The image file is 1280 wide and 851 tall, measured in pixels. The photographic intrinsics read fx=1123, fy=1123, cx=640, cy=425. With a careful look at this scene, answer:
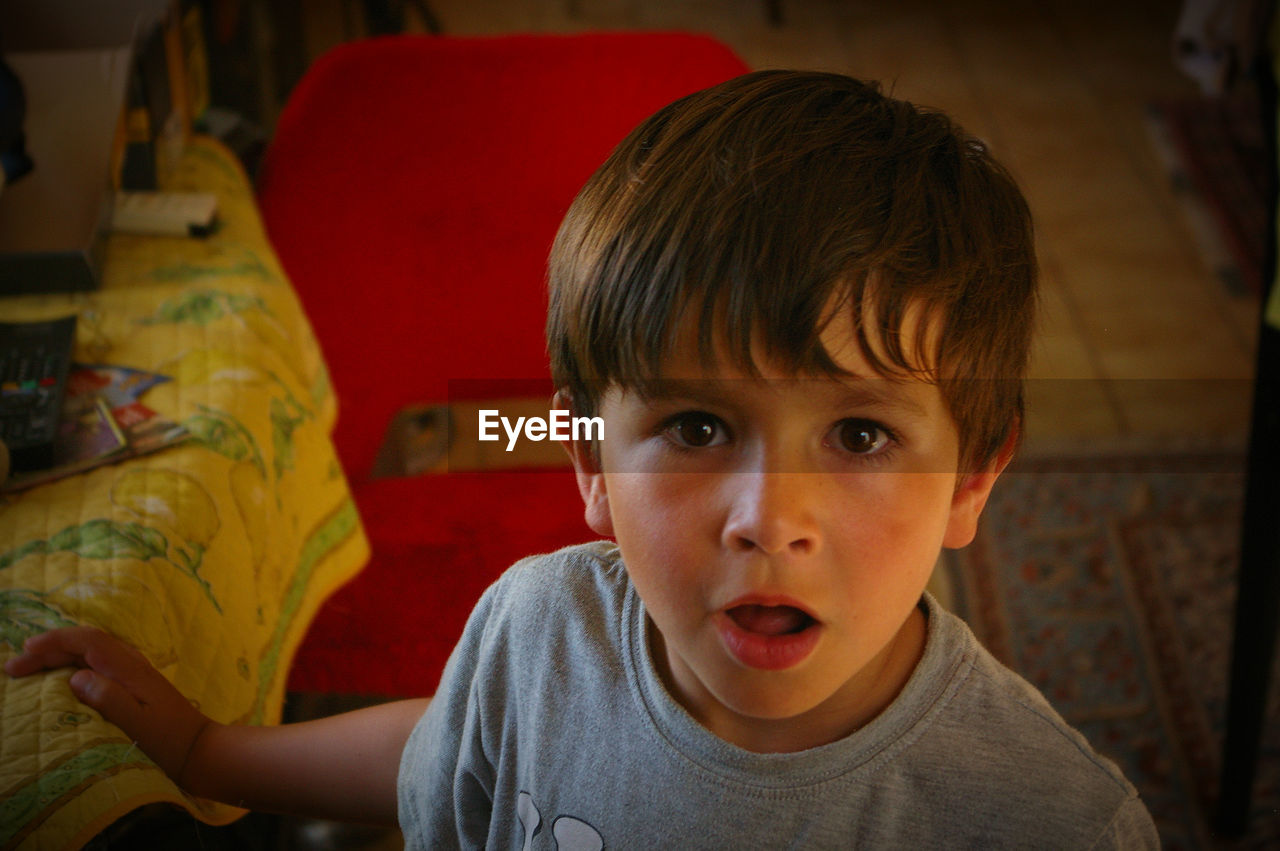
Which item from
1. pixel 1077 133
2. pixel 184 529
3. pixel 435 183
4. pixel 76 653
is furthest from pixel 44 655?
pixel 1077 133

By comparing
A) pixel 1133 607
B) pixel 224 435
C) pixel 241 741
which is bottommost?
pixel 1133 607

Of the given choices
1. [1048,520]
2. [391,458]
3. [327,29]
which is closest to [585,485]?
[391,458]

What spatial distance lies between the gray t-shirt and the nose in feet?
0.41

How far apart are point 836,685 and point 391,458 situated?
1.31 ft

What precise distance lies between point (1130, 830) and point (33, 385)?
0.73m

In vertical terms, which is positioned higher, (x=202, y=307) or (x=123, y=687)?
(x=202, y=307)

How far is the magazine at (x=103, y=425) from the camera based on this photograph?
74cm

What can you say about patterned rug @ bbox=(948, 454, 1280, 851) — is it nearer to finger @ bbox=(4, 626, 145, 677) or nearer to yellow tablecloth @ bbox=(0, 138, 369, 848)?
yellow tablecloth @ bbox=(0, 138, 369, 848)

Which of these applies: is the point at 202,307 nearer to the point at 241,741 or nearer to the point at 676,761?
the point at 241,741

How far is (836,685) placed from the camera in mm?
494

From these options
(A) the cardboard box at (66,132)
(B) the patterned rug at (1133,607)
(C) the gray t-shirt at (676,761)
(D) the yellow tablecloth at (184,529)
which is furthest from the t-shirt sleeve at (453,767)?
(B) the patterned rug at (1133,607)

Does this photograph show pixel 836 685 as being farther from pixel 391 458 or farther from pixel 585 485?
pixel 391 458

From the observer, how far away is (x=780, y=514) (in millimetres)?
452

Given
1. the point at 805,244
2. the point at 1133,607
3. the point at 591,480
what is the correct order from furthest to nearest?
the point at 1133,607 → the point at 591,480 → the point at 805,244
